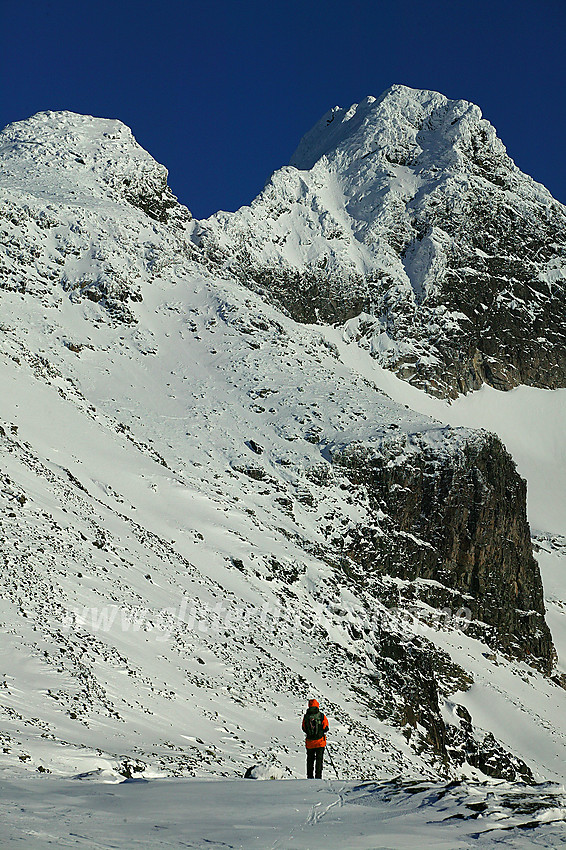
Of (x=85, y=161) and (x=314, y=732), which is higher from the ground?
(x=85, y=161)

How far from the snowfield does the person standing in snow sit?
0.95 meters

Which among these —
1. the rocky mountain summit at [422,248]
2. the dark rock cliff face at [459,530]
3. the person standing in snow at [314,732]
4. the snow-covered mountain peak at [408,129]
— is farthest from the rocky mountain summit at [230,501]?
the snow-covered mountain peak at [408,129]

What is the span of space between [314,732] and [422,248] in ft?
308

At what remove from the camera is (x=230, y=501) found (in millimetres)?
44938

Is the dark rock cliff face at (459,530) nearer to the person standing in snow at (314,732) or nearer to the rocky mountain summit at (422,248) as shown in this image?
the rocky mountain summit at (422,248)

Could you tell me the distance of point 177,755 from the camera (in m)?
15.6

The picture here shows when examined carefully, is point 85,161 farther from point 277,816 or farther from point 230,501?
point 277,816

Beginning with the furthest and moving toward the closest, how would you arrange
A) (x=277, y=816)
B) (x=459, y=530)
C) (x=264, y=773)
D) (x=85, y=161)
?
1. (x=85, y=161)
2. (x=459, y=530)
3. (x=264, y=773)
4. (x=277, y=816)

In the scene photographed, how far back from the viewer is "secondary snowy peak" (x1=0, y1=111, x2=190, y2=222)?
254 feet

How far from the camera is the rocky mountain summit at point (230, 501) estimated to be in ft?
69.9

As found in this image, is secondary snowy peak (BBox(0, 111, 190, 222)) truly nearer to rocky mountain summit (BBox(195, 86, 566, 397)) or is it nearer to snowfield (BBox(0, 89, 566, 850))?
snowfield (BBox(0, 89, 566, 850))

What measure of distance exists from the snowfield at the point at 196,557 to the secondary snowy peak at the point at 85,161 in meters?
0.34

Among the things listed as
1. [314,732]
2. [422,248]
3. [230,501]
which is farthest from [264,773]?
[422,248]

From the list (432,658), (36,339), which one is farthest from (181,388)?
(432,658)
